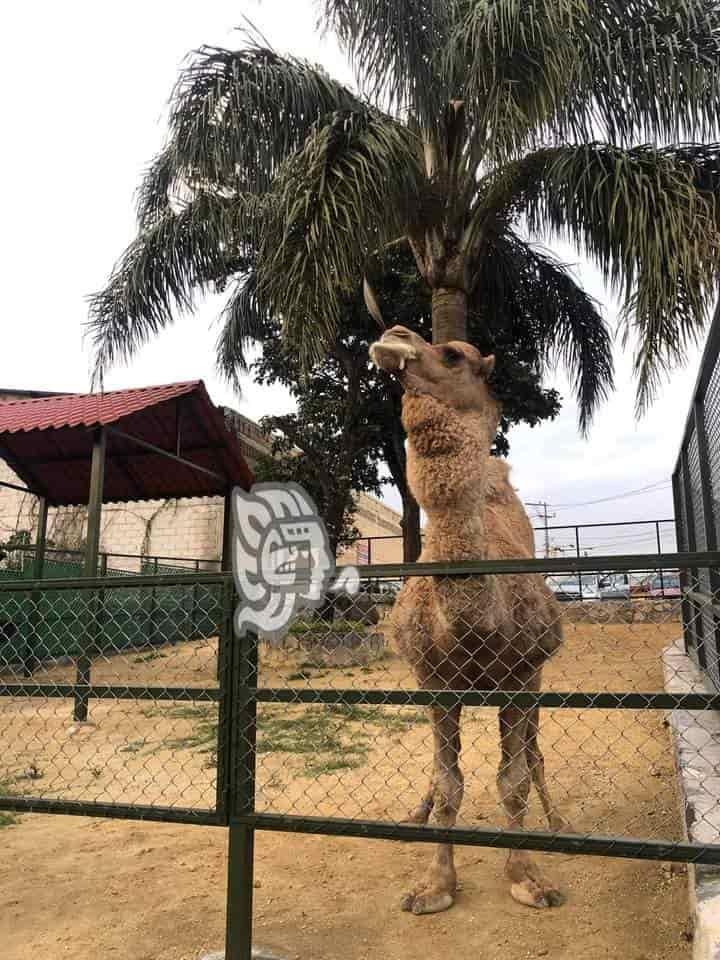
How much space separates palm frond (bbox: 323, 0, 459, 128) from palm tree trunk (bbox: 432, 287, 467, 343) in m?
1.69

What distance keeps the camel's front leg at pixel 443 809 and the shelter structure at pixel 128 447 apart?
565 cm

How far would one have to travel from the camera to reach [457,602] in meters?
2.85

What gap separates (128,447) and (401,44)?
20.1ft

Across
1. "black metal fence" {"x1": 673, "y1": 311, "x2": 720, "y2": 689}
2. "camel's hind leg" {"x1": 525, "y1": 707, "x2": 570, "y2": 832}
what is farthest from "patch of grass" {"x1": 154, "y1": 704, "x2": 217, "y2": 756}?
"black metal fence" {"x1": 673, "y1": 311, "x2": 720, "y2": 689}

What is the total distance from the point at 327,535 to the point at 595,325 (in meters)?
5.24

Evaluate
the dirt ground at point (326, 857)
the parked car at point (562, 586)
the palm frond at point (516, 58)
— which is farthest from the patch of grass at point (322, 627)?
the palm frond at point (516, 58)

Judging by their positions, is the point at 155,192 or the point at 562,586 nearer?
the point at 562,586

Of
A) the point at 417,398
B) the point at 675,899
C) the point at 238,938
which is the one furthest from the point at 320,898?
the point at 417,398

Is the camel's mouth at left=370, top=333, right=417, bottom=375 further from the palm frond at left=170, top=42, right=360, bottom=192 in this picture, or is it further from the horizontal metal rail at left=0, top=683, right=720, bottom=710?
the palm frond at left=170, top=42, right=360, bottom=192

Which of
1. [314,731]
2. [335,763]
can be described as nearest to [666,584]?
[314,731]

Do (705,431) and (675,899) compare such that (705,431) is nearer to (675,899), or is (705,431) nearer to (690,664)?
(675,899)

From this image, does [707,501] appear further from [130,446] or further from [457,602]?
[130,446]

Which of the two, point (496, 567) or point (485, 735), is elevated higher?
point (496, 567)

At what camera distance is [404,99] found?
5941mm
